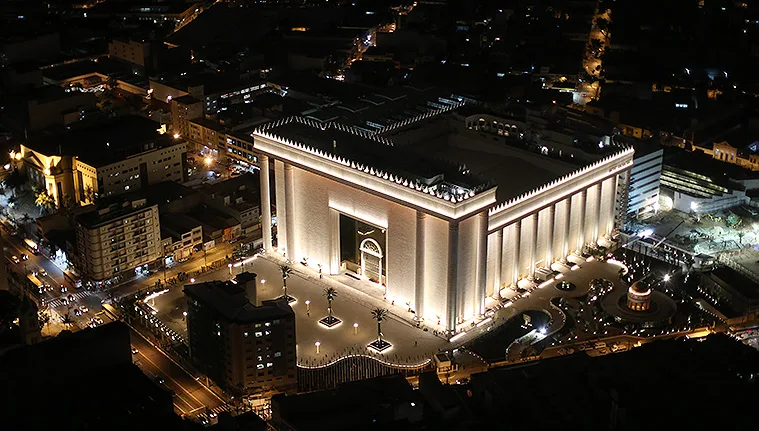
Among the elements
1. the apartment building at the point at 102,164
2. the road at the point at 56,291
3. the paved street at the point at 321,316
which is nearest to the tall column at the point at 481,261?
the paved street at the point at 321,316

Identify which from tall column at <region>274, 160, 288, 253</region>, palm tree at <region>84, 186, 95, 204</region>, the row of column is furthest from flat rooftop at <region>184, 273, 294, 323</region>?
palm tree at <region>84, 186, 95, 204</region>

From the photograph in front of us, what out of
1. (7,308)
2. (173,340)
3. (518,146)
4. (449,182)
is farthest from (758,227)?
(7,308)

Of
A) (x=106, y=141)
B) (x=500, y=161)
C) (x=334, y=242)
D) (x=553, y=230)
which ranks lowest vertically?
(x=334, y=242)

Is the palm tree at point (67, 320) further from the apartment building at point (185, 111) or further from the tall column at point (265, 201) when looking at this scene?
the apartment building at point (185, 111)

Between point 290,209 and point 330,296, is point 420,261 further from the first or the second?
point 290,209

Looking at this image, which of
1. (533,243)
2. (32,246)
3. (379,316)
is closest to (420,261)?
(379,316)

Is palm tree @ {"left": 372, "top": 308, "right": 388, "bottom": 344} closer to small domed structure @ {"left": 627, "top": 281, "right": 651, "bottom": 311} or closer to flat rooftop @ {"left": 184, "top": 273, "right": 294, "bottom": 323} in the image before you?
flat rooftop @ {"left": 184, "top": 273, "right": 294, "bottom": 323}
